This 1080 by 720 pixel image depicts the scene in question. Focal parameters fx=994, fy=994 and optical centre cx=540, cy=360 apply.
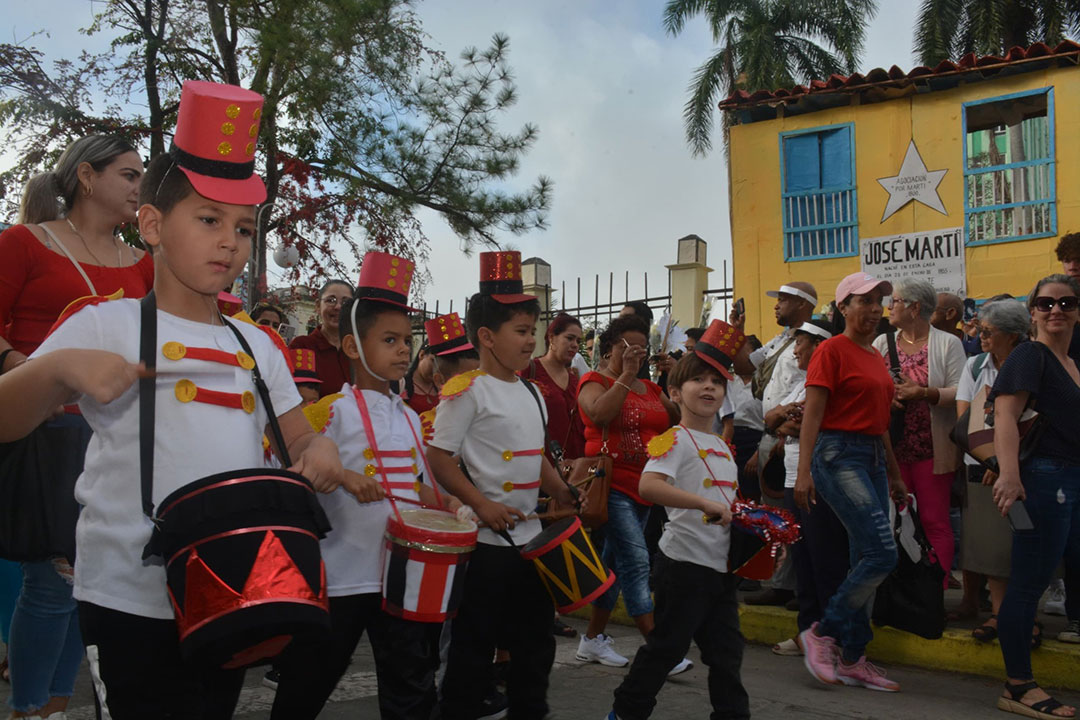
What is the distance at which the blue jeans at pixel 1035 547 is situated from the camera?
499 centimetres

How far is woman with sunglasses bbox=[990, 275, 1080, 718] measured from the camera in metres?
Answer: 4.99

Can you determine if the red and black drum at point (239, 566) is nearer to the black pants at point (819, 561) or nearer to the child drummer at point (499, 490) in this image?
the child drummer at point (499, 490)

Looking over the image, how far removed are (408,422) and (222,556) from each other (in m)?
1.82

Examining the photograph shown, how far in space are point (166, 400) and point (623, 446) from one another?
4.20 m

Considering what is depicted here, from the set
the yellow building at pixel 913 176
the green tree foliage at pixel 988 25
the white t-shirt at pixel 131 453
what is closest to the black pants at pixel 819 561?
the white t-shirt at pixel 131 453

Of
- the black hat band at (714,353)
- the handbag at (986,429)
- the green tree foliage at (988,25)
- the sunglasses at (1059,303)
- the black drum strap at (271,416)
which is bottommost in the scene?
the handbag at (986,429)

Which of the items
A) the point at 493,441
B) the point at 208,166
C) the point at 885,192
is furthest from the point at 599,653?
the point at 885,192

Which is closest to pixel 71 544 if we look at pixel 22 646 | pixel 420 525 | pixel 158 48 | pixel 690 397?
pixel 22 646

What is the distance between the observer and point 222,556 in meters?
2.16

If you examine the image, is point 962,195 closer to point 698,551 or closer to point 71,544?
point 698,551

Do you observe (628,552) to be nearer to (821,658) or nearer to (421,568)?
(821,658)

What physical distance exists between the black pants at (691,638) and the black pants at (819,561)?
Answer: 6.13ft

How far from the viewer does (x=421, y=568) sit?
3.39m

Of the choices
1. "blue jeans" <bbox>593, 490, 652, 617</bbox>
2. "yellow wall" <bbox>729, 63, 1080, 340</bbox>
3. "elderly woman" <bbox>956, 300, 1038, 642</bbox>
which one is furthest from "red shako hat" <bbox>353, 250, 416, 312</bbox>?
"yellow wall" <bbox>729, 63, 1080, 340</bbox>
